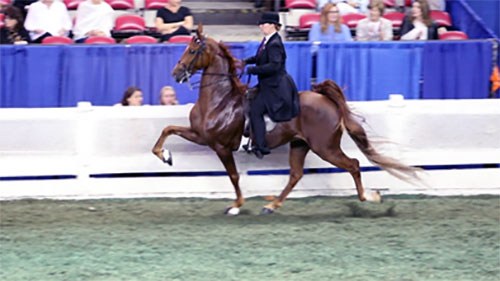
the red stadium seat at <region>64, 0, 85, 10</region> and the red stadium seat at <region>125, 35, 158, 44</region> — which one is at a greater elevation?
the red stadium seat at <region>64, 0, 85, 10</region>

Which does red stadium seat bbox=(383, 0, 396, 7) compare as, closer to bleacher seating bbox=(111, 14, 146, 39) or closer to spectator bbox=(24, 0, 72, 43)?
bleacher seating bbox=(111, 14, 146, 39)

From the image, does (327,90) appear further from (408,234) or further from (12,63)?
(12,63)

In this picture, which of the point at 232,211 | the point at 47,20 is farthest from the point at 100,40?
the point at 232,211

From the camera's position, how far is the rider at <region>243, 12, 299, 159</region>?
9.45 m

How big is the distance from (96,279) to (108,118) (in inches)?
136

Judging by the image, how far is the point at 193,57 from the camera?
378 inches

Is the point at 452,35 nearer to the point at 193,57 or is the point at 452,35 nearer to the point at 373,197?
the point at 373,197

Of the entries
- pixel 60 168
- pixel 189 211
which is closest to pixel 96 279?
pixel 189 211

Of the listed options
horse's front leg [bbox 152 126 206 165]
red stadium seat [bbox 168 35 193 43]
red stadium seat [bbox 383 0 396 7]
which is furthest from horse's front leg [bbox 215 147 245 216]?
red stadium seat [bbox 383 0 396 7]

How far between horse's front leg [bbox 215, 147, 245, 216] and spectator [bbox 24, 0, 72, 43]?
4.21 meters

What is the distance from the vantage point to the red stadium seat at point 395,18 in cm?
1420

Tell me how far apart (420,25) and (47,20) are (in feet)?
17.5

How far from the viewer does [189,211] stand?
9977mm

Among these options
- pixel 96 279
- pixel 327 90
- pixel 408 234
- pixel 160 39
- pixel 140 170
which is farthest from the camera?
pixel 160 39
